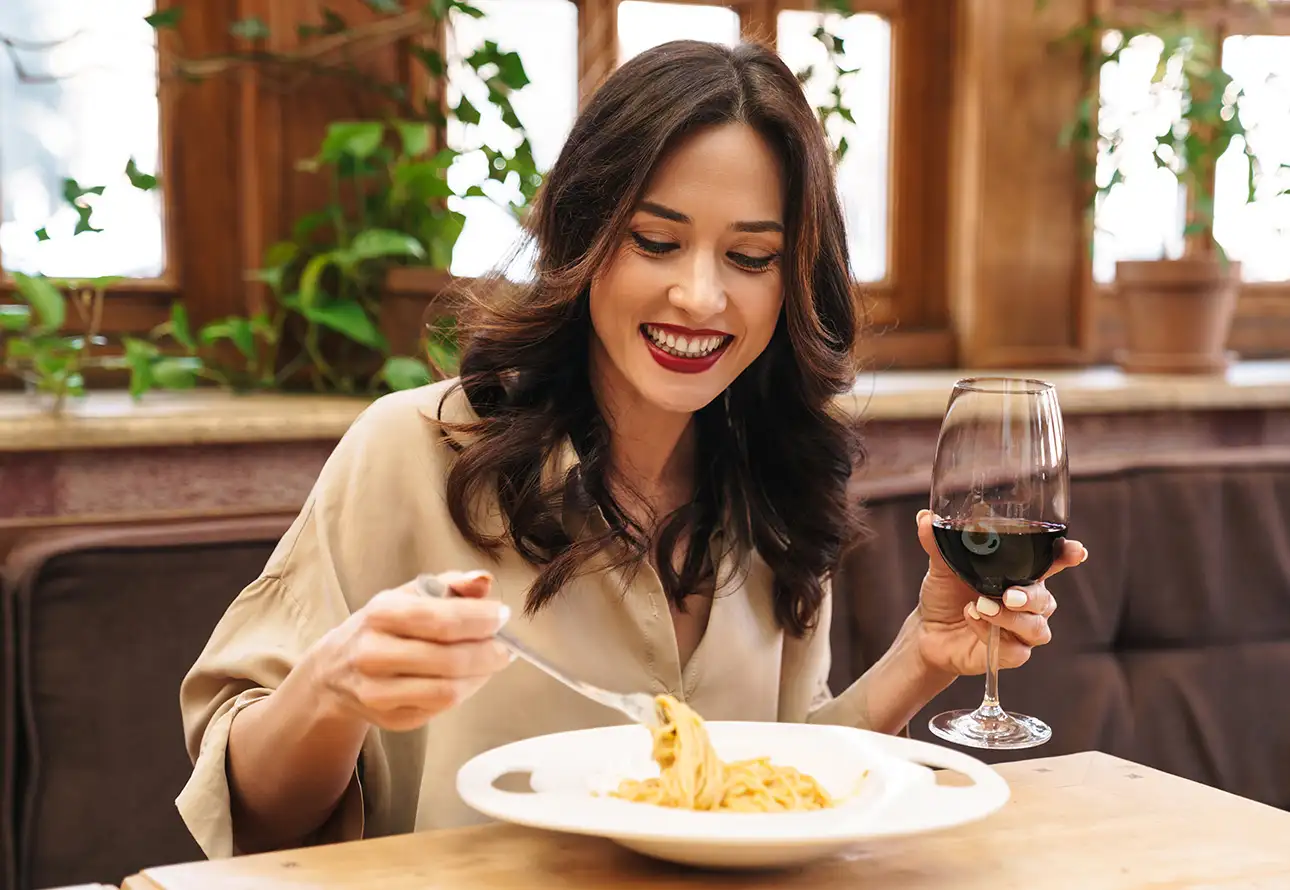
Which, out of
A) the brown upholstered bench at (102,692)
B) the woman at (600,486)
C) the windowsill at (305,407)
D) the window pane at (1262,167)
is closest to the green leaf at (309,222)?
the windowsill at (305,407)

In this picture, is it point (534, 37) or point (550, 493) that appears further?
point (534, 37)

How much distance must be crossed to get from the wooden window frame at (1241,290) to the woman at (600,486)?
1.76 m

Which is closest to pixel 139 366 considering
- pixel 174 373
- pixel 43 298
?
pixel 174 373

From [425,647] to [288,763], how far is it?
1.02 feet

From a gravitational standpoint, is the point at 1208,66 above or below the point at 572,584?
above

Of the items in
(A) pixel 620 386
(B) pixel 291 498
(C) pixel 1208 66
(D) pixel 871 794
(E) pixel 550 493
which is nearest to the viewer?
(D) pixel 871 794

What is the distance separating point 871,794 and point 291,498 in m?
1.34

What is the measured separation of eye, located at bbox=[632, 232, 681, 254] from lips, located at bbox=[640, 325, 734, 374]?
2.9 inches

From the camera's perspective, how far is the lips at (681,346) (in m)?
1.49

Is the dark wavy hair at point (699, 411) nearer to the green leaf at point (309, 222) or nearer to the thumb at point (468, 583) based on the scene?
the thumb at point (468, 583)

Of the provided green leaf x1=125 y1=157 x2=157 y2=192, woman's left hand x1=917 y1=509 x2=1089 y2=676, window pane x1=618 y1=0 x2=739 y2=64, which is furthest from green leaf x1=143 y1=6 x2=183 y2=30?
woman's left hand x1=917 y1=509 x2=1089 y2=676

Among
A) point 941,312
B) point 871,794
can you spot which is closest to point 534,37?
point 941,312

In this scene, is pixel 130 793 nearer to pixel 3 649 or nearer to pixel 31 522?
pixel 3 649

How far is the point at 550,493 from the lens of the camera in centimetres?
154
